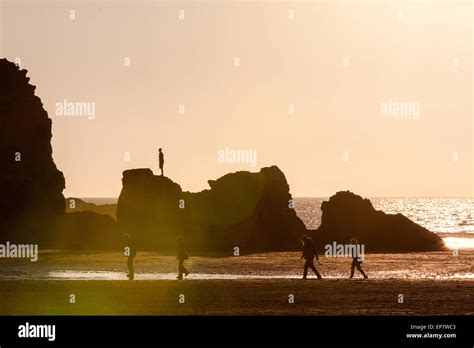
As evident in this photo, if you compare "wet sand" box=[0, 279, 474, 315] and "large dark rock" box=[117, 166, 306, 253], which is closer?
"wet sand" box=[0, 279, 474, 315]

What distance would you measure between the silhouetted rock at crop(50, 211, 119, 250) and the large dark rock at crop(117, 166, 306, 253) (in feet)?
7.74

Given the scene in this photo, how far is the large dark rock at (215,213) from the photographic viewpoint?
90000mm

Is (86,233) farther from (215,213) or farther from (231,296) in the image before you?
(231,296)

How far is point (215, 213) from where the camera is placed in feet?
329

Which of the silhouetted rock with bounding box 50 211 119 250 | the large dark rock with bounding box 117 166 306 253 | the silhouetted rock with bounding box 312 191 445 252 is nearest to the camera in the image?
the silhouetted rock with bounding box 50 211 119 250

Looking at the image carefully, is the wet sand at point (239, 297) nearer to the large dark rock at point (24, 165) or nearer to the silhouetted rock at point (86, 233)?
the silhouetted rock at point (86, 233)

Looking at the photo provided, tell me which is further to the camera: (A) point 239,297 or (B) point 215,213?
(B) point 215,213

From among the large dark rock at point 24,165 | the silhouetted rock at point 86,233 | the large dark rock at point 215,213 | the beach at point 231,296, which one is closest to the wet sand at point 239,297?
the beach at point 231,296

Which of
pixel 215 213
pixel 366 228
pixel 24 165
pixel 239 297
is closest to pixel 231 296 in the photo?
pixel 239 297

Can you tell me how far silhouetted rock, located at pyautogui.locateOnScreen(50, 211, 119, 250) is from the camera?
88250 mm

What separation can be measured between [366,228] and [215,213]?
16.4 m

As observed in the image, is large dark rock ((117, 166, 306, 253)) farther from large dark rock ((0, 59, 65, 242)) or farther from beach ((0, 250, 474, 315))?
beach ((0, 250, 474, 315))

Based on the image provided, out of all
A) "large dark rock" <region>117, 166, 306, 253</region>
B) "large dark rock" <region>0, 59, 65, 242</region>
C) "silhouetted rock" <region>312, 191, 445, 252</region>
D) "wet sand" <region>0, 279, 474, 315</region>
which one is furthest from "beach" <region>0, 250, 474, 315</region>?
"silhouetted rock" <region>312, 191, 445, 252</region>

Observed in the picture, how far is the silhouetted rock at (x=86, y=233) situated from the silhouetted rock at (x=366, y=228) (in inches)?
862
